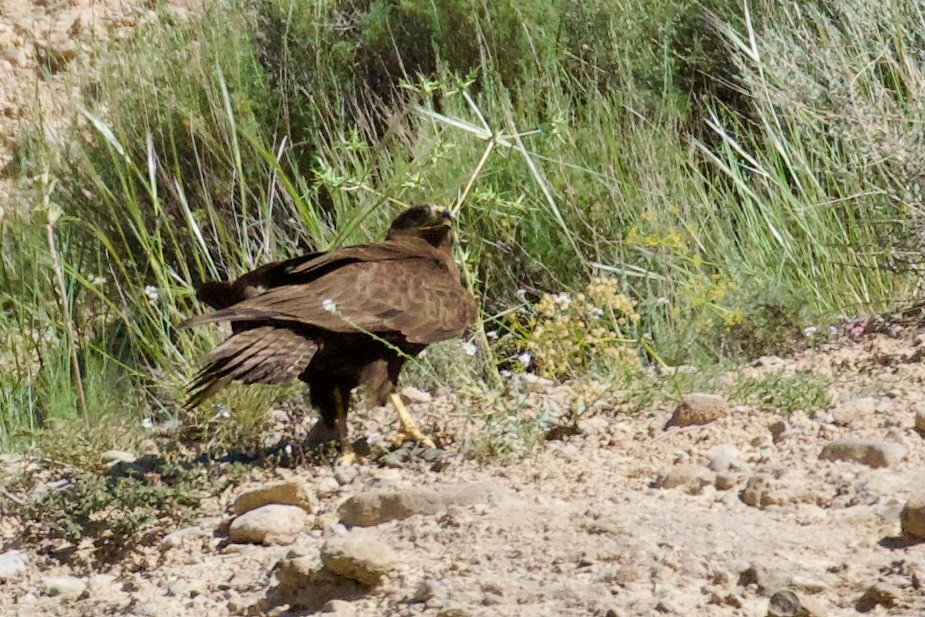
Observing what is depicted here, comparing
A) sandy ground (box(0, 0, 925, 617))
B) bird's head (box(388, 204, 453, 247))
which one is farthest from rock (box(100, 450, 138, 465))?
bird's head (box(388, 204, 453, 247))

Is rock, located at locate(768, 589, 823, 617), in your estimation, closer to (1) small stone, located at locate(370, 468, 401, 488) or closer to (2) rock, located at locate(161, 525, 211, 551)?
(1) small stone, located at locate(370, 468, 401, 488)

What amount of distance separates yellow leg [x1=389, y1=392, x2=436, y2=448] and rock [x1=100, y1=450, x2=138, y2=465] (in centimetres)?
93

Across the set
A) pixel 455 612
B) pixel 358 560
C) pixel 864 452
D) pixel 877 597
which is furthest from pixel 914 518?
pixel 358 560

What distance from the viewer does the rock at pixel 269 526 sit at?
4.25 meters

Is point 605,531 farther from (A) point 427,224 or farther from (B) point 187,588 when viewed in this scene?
(A) point 427,224

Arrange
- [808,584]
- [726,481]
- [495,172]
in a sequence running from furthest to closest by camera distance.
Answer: [495,172] < [726,481] < [808,584]

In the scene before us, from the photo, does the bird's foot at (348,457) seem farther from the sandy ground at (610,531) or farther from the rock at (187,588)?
the rock at (187,588)

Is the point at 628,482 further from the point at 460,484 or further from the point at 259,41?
the point at 259,41

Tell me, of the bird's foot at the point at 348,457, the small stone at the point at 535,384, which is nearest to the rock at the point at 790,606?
the bird's foot at the point at 348,457

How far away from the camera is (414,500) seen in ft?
13.1

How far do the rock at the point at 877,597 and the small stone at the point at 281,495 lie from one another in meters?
1.85

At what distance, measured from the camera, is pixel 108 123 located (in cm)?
819

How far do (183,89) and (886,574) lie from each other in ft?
17.7

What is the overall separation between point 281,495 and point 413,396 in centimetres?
133
